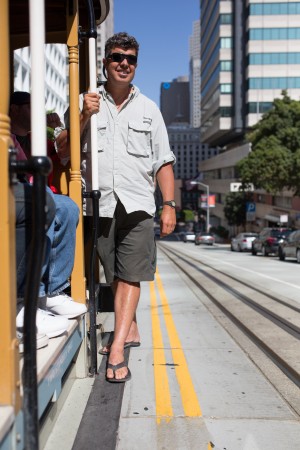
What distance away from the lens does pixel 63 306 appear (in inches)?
109

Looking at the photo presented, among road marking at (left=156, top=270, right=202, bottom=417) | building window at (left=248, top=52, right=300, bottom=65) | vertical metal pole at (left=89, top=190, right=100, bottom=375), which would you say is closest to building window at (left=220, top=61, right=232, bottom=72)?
building window at (left=248, top=52, right=300, bottom=65)

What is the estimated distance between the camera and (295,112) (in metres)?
29.7

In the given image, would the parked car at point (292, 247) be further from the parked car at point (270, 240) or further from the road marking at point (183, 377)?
the road marking at point (183, 377)

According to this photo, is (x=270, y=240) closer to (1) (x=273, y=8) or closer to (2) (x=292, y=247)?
(2) (x=292, y=247)

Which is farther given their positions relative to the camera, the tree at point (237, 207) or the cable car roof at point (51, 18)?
the tree at point (237, 207)

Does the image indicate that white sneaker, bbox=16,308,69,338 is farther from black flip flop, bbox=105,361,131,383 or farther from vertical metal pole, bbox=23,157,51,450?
black flip flop, bbox=105,361,131,383

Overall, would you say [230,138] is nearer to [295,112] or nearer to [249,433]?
[295,112]

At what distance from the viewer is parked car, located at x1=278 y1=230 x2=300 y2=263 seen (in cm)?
2184

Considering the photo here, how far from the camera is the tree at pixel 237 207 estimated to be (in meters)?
59.2

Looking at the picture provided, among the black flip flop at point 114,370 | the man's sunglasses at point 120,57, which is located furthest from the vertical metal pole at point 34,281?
the man's sunglasses at point 120,57

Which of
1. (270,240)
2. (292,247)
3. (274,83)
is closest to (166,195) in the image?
(292,247)

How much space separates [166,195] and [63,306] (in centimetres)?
122

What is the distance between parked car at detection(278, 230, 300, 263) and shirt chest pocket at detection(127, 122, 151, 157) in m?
19.1

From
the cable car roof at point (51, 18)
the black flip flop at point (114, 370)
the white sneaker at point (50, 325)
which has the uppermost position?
the cable car roof at point (51, 18)
